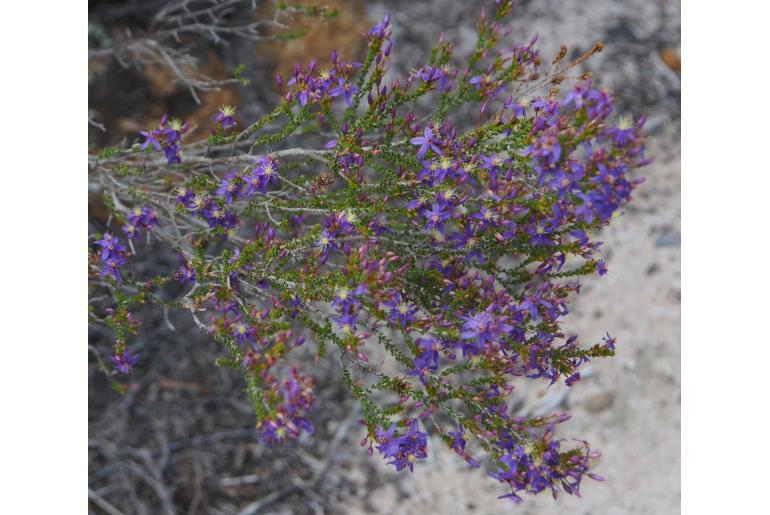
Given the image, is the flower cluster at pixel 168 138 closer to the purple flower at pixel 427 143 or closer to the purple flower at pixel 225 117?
the purple flower at pixel 225 117

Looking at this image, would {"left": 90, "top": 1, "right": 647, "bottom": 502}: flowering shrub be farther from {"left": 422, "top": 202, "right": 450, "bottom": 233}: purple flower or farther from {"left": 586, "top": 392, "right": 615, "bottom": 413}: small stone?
{"left": 586, "top": 392, "right": 615, "bottom": 413}: small stone

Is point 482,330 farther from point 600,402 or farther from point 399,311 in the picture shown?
point 600,402

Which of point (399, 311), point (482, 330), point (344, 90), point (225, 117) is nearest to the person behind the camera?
point (482, 330)

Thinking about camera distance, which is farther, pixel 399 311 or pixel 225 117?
pixel 225 117

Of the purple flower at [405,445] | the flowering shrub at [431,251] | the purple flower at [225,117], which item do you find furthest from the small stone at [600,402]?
the purple flower at [225,117]

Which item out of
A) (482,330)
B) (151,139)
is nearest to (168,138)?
(151,139)

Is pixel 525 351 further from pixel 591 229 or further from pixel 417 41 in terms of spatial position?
pixel 417 41

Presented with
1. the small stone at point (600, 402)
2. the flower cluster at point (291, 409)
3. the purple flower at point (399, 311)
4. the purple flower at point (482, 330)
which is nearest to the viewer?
the flower cluster at point (291, 409)

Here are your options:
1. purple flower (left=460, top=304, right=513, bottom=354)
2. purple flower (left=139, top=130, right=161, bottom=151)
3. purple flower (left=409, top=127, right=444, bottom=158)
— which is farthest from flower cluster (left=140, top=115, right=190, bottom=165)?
purple flower (left=460, top=304, right=513, bottom=354)
